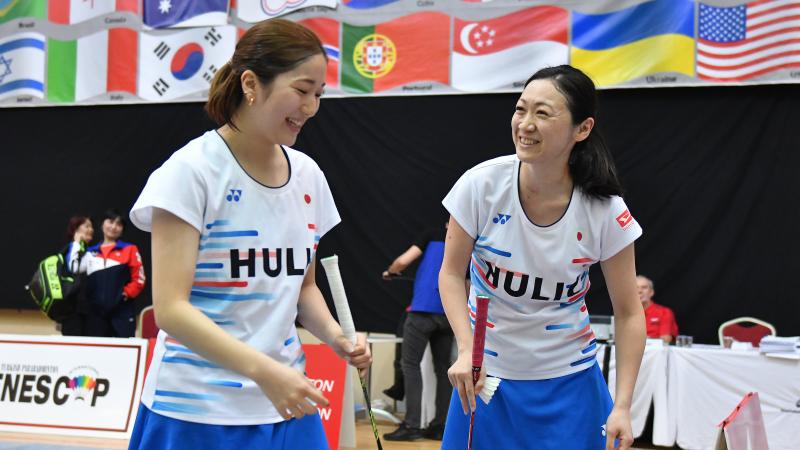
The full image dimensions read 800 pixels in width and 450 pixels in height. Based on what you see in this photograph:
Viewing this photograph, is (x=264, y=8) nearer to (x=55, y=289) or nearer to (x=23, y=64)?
(x=23, y=64)

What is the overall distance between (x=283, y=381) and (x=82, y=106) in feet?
29.6

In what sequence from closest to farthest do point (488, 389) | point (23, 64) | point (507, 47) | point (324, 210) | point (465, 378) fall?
point (324, 210) < point (465, 378) < point (488, 389) < point (507, 47) < point (23, 64)

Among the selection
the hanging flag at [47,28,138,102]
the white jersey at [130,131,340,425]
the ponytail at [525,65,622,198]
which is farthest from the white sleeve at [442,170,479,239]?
A: the hanging flag at [47,28,138,102]

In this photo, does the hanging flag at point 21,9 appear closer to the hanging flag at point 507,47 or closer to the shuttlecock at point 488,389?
the hanging flag at point 507,47

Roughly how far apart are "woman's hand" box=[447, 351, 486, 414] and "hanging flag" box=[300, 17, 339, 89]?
682 centimetres

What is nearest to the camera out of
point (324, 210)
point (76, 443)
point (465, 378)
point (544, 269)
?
point (324, 210)

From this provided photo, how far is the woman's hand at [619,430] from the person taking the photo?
217cm

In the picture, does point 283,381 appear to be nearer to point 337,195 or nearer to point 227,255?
point 227,255

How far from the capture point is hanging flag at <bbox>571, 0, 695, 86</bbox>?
7.66 metres

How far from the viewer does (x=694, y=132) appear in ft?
25.7

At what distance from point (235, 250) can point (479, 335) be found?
584 mm

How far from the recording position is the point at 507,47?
815 centimetres

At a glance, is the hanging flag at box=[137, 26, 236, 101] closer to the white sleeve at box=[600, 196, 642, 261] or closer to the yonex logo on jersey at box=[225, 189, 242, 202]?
the white sleeve at box=[600, 196, 642, 261]

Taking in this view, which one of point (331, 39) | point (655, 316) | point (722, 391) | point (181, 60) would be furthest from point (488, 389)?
point (181, 60)
